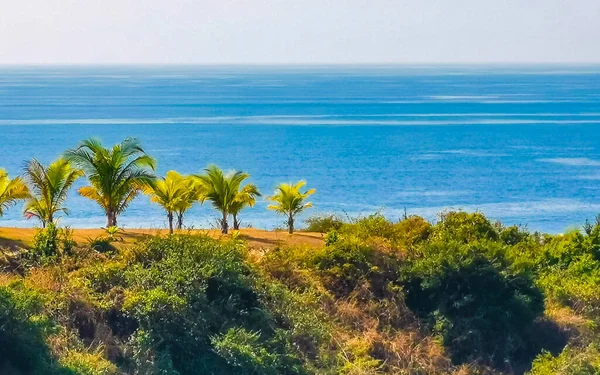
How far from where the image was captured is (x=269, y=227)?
163ft

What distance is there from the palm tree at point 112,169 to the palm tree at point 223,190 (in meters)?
2.46

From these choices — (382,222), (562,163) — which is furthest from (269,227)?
(562,163)

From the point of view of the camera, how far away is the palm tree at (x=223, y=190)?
93.9 feet

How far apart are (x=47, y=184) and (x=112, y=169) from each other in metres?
1.79

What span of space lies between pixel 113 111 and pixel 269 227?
96.8 m

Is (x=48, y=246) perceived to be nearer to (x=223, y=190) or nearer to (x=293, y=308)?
(x=293, y=308)

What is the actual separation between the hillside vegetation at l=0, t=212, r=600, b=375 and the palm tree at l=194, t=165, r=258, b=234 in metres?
4.09

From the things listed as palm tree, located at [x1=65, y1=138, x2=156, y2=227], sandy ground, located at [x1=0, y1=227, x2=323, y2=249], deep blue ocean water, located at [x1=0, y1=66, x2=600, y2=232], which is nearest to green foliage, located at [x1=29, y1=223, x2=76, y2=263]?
sandy ground, located at [x1=0, y1=227, x2=323, y2=249]

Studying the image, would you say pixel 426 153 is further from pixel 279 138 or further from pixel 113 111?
pixel 113 111

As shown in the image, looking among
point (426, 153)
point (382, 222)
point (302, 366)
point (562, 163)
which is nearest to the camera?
point (302, 366)

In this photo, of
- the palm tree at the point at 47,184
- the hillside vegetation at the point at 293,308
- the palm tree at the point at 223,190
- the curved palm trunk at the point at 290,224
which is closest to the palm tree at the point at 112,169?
the palm tree at the point at 47,184

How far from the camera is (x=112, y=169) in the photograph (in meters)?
26.0

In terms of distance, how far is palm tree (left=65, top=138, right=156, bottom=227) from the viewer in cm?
2578

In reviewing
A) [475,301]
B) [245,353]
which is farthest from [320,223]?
Answer: [245,353]
